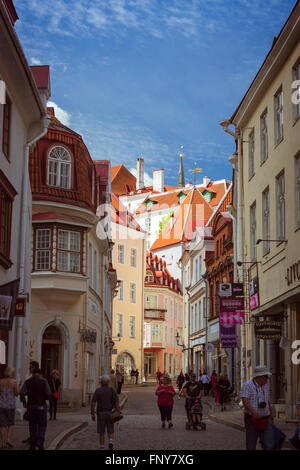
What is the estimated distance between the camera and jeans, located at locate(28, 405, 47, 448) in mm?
13305

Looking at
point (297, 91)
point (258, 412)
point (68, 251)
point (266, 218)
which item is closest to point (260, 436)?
point (258, 412)

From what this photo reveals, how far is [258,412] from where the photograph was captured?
35.3ft

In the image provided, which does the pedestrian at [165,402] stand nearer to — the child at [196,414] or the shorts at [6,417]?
the child at [196,414]

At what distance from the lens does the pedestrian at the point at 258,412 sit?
34.6 ft

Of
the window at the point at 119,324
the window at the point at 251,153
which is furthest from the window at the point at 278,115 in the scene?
the window at the point at 119,324

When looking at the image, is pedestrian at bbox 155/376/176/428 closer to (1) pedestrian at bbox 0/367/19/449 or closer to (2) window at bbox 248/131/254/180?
(1) pedestrian at bbox 0/367/19/449

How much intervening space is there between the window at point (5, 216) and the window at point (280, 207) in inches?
316

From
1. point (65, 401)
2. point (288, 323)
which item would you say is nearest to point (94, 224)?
point (65, 401)

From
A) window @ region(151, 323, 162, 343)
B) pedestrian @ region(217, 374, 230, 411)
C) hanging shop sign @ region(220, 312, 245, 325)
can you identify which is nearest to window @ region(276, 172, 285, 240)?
hanging shop sign @ region(220, 312, 245, 325)

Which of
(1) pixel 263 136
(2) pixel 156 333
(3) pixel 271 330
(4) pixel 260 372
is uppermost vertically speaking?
(1) pixel 263 136

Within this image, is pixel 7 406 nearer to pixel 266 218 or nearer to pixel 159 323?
pixel 266 218

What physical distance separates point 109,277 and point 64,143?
16455mm

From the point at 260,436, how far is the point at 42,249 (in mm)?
21688

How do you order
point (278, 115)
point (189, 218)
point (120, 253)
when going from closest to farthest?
point (278, 115), point (120, 253), point (189, 218)
